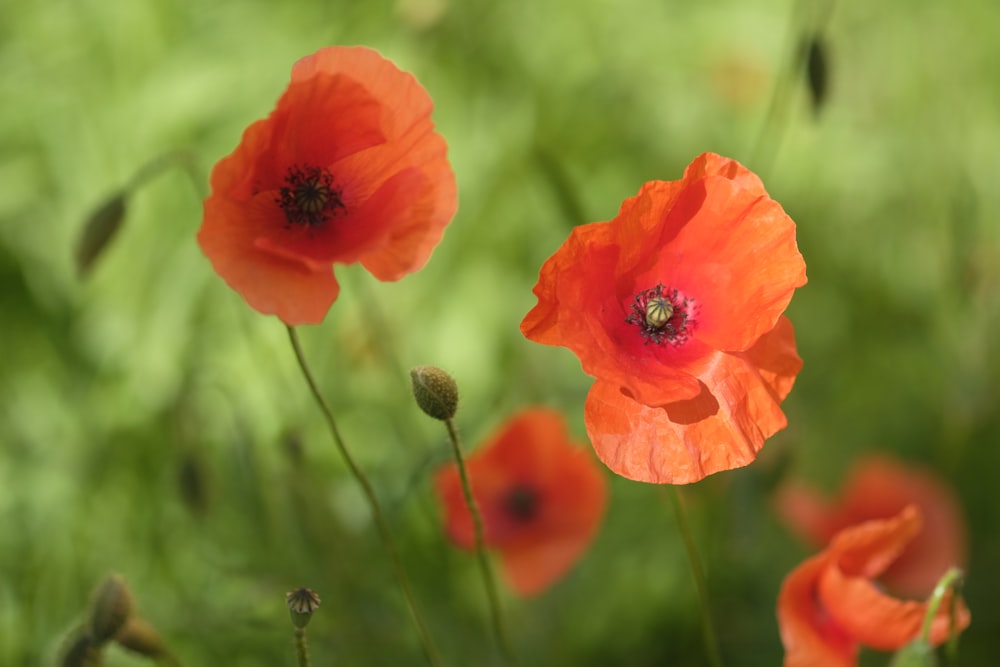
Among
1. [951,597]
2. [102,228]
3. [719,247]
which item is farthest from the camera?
[102,228]

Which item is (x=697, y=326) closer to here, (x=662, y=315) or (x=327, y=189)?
(x=662, y=315)

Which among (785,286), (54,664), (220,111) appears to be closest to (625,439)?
(785,286)

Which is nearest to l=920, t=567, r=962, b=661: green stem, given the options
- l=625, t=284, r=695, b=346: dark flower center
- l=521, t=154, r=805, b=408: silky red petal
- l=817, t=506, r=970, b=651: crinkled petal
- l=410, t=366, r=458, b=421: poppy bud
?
l=817, t=506, r=970, b=651: crinkled petal

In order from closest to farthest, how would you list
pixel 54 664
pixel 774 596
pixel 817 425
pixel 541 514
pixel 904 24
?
1. pixel 54 664
2. pixel 541 514
3. pixel 774 596
4. pixel 817 425
5. pixel 904 24

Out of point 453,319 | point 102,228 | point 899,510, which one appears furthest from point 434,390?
point 453,319

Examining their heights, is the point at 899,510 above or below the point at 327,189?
below

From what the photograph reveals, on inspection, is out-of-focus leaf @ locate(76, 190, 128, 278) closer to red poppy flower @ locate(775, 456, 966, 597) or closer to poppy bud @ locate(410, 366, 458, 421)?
poppy bud @ locate(410, 366, 458, 421)

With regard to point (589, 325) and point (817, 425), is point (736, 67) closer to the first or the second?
point (817, 425)
